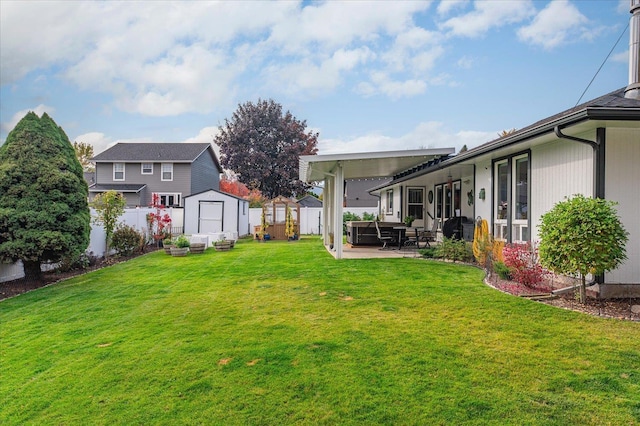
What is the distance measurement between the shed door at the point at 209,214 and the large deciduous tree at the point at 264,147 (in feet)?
41.6

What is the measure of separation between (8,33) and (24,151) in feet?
15.6

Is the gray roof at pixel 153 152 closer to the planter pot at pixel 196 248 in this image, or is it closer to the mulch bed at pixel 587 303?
the planter pot at pixel 196 248

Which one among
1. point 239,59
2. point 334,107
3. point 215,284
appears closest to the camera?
point 215,284

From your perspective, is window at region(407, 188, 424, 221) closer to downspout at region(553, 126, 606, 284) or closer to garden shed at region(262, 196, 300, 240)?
garden shed at region(262, 196, 300, 240)

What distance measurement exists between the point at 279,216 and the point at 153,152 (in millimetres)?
13926

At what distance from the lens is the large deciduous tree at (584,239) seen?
5320mm

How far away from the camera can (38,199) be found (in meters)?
8.23

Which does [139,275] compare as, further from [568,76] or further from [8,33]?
[568,76]

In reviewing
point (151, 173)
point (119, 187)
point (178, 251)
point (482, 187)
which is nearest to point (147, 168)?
point (151, 173)

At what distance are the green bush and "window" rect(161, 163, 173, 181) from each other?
15889 millimetres

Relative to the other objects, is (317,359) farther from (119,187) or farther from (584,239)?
(119,187)

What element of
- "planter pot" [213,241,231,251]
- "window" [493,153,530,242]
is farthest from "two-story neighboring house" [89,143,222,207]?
"window" [493,153,530,242]

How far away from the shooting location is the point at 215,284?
7938mm

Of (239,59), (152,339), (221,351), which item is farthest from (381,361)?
(239,59)
